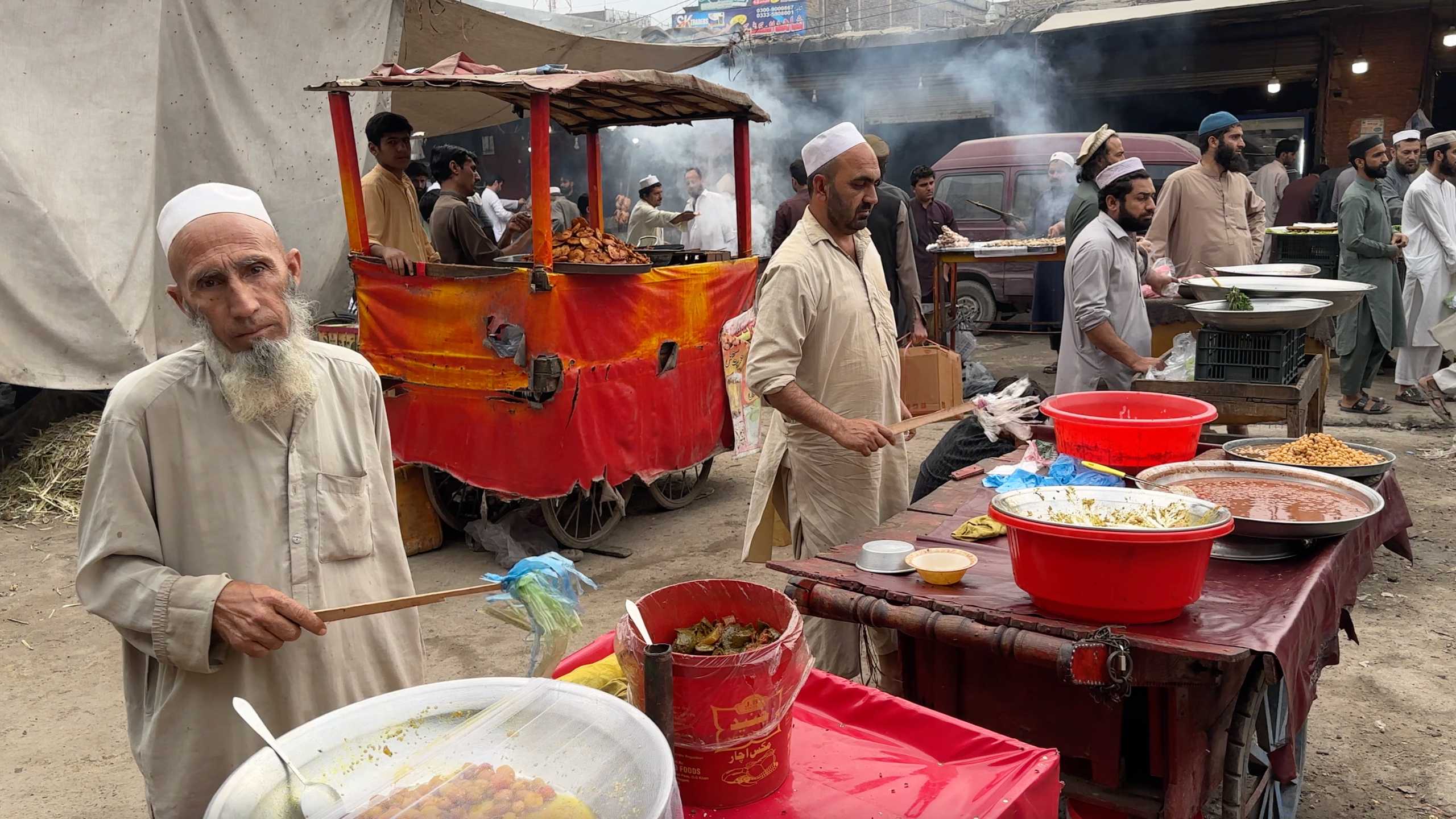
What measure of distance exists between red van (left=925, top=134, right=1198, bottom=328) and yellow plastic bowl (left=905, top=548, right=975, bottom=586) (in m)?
9.98

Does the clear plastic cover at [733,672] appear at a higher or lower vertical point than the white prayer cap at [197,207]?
lower

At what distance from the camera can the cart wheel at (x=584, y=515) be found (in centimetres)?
568

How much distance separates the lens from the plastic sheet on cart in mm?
1523

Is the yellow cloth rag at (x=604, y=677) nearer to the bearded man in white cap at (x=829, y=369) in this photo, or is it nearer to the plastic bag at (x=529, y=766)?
the plastic bag at (x=529, y=766)

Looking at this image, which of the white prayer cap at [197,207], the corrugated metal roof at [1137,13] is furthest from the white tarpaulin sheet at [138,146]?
the corrugated metal roof at [1137,13]

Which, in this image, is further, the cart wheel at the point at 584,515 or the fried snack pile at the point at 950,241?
the fried snack pile at the point at 950,241

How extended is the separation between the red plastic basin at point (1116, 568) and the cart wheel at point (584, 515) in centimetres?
372

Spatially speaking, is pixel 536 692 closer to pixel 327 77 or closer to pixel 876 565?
pixel 876 565

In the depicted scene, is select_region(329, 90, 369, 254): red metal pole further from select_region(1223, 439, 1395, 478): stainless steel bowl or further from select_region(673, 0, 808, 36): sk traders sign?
select_region(673, 0, 808, 36): sk traders sign

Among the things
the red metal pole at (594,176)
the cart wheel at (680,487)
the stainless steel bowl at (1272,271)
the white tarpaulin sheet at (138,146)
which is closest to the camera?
the stainless steel bowl at (1272,271)

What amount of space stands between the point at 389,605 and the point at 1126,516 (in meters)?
1.52

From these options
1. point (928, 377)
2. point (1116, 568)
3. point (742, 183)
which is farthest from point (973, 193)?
point (1116, 568)

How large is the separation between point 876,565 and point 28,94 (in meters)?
6.58

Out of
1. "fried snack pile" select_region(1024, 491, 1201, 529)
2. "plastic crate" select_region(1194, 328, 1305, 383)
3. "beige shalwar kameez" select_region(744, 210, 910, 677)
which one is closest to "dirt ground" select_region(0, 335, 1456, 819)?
"plastic crate" select_region(1194, 328, 1305, 383)
